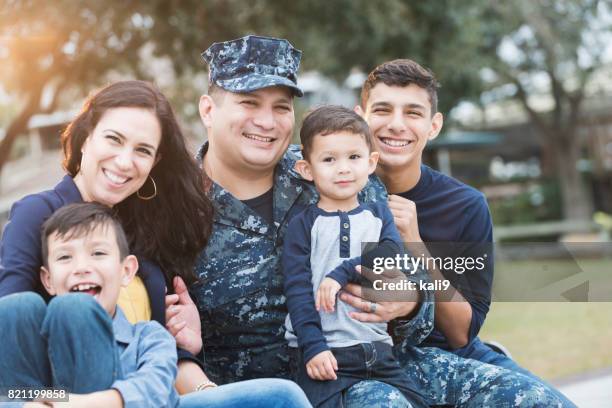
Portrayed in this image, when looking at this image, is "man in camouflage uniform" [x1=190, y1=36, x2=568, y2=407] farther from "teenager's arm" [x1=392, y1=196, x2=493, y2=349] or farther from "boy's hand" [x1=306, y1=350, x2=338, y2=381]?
"boy's hand" [x1=306, y1=350, x2=338, y2=381]

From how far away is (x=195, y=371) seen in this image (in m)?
2.77

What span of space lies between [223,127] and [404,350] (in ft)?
3.68

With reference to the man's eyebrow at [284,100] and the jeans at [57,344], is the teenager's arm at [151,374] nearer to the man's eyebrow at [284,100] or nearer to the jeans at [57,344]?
the jeans at [57,344]

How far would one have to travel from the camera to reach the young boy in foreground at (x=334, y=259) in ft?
8.79

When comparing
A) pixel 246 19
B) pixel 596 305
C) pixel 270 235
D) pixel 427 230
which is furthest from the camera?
pixel 596 305

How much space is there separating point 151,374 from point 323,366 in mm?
686

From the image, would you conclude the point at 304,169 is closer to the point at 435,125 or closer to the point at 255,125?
the point at 255,125

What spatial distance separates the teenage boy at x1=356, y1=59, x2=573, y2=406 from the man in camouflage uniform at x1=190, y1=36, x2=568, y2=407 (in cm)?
21

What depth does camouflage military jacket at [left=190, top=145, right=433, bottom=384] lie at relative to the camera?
306 centimetres

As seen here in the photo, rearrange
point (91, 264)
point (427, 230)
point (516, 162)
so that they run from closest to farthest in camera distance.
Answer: point (91, 264)
point (427, 230)
point (516, 162)

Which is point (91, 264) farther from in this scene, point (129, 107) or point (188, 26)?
point (188, 26)

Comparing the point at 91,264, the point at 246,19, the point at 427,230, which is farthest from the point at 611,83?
the point at 91,264

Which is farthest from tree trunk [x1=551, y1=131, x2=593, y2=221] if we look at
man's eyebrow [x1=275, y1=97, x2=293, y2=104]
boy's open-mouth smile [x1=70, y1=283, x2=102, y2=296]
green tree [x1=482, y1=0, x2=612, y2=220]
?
boy's open-mouth smile [x1=70, y1=283, x2=102, y2=296]

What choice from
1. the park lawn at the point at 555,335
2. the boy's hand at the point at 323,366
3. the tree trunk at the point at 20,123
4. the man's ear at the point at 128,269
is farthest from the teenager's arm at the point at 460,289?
the tree trunk at the point at 20,123
